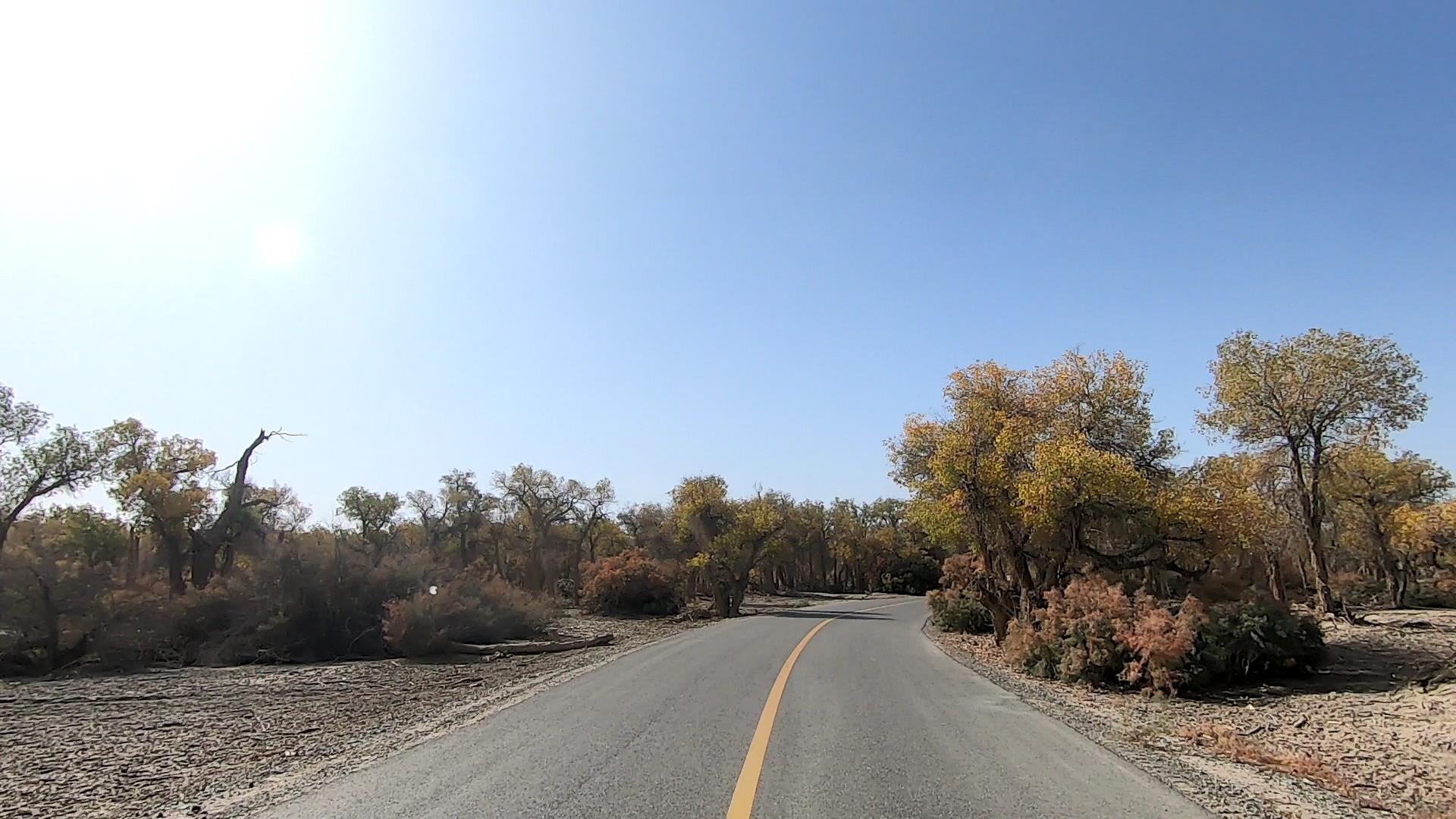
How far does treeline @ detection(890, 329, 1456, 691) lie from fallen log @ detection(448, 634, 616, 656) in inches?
454

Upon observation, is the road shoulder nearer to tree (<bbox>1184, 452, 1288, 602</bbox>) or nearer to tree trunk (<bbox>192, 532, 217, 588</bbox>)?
tree (<bbox>1184, 452, 1288, 602</bbox>)

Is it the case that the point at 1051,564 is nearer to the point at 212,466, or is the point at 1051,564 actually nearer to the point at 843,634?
the point at 843,634

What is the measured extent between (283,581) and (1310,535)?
30.6 m

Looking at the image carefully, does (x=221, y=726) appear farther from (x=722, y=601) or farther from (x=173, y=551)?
(x=173, y=551)

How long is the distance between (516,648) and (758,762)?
1845 centimetres

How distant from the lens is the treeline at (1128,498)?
582 inches

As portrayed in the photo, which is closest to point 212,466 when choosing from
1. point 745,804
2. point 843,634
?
point 843,634

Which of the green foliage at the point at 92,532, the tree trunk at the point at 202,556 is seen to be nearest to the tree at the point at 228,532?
the tree trunk at the point at 202,556

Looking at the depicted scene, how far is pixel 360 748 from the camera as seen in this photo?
8.89 metres

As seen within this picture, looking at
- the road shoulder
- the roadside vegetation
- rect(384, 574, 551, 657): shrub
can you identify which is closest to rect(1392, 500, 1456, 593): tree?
the roadside vegetation

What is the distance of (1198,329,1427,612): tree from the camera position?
21.1 meters

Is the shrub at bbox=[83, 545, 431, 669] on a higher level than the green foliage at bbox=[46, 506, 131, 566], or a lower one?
lower

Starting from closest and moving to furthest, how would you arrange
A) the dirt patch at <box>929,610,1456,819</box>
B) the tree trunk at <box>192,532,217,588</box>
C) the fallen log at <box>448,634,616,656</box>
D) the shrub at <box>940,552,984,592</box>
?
1. the dirt patch at <box>929,610,1456,819</box>
2. the fallen log at <box>448,634,616,656</box>
3. the shrub at <box>940,552,984,592</box>
4. the tree trunk at <box>192,532,217,588</box>

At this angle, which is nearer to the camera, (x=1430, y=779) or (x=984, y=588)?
(x=1430, y=779)
